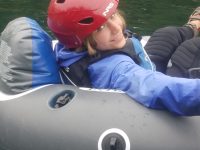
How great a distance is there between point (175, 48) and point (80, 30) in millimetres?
914

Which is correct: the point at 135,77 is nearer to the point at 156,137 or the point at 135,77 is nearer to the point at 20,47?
the point at 156,137

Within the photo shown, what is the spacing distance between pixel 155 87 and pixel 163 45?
3.21 feet

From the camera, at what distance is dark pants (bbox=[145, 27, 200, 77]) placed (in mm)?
3305

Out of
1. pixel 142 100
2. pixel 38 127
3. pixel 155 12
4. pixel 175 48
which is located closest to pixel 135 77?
pixel 142 100

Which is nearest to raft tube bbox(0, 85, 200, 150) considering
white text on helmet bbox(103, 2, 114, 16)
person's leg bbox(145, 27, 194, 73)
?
white text on helmet bbox(103, 2, 114, 16)

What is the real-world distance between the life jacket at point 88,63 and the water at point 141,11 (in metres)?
3.57

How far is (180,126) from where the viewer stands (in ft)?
8.67

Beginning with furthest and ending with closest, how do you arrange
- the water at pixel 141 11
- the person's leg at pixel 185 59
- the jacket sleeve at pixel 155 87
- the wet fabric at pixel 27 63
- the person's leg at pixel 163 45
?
the water at pixel 141 11 < the person's leg at pixel 163 45 < the person's leg at pixel 185 59 < the wet fabric at pixel 27 63 < the jacket sleeve at pixel 155 87

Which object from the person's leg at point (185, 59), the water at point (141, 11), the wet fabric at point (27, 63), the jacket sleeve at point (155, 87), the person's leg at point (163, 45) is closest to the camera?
the jacket sleeve at point (155, 87)

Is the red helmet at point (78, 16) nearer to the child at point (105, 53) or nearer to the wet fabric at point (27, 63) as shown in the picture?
the child at point (105, 53)

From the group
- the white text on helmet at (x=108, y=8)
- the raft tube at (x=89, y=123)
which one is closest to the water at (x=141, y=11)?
the white text on helmet at (x=108, y=8)

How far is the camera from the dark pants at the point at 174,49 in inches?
130

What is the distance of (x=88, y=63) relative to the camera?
2873mm

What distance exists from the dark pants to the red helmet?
0.61 m
